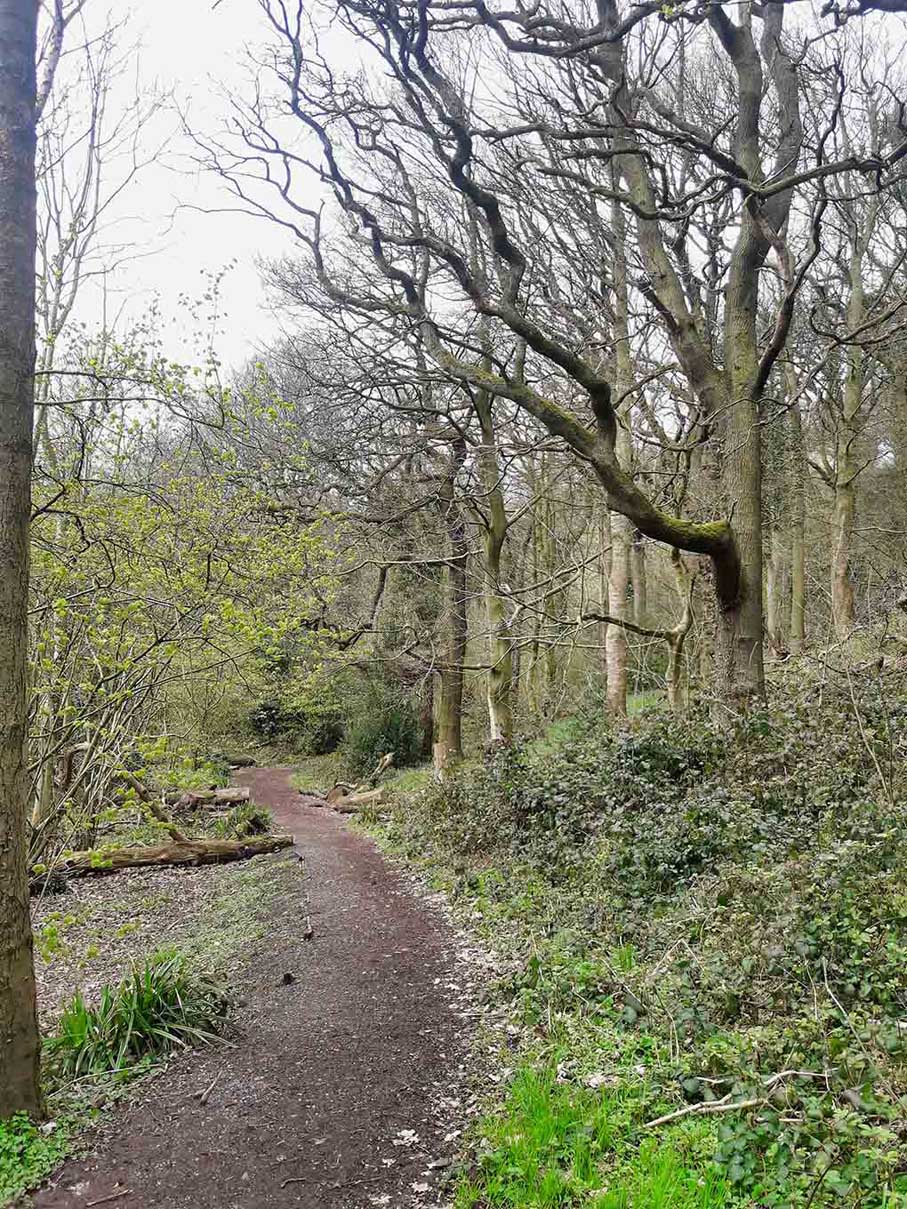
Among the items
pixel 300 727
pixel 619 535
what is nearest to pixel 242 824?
pixel 619 535

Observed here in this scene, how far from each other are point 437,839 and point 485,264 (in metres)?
8.89

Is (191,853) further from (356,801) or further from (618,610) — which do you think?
(618,610)

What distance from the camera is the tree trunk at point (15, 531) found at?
3730mm

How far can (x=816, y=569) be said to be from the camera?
22.4 metres

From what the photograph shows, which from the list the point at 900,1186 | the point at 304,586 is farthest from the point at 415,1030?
the point at 304,586

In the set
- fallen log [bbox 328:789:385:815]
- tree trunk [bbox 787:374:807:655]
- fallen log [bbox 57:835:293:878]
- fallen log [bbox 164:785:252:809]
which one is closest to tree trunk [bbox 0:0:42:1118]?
fallen log [bbox 57:835:293:878]

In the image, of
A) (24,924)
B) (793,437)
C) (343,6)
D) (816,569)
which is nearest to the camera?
(24,924)

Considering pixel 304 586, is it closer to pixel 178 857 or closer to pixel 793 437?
pixel 178 857

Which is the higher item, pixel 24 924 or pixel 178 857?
pixel 24 924

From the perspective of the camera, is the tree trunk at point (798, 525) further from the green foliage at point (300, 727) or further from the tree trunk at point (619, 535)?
the green foliage at point (300, 727)

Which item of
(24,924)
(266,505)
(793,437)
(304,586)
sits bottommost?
(24,924)

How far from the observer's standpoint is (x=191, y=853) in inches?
452

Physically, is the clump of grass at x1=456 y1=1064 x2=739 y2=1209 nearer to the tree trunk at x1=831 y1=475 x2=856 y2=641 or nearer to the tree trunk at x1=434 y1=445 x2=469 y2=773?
the tree trunk at x1=434 y1=445 x2=469 y2=773

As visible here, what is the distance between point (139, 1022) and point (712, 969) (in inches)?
136
